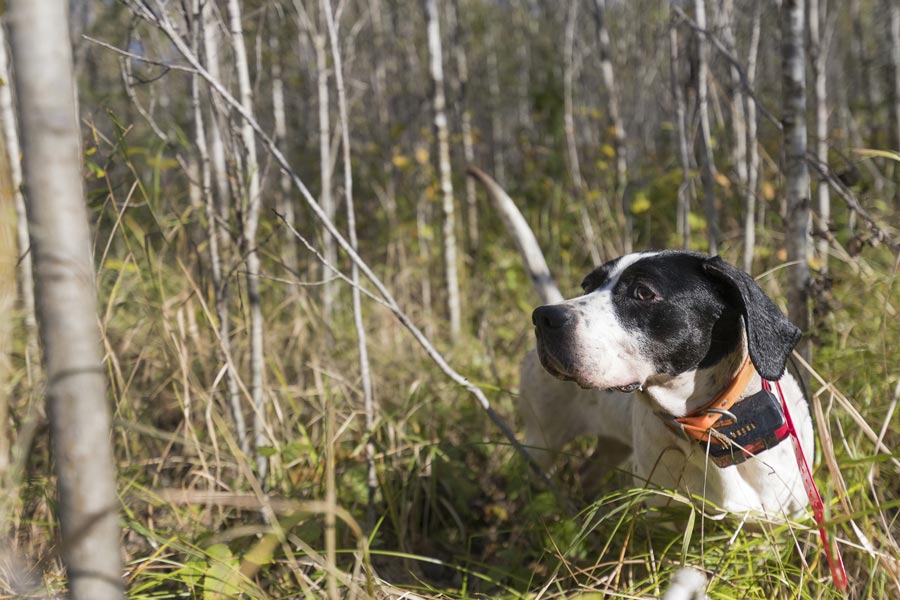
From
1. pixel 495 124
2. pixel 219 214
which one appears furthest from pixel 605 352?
pixel 495 124

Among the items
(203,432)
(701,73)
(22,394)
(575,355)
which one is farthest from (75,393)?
(701,73)

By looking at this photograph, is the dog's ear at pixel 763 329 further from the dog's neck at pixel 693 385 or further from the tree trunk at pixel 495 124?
the tree trunk at pixel 495 124

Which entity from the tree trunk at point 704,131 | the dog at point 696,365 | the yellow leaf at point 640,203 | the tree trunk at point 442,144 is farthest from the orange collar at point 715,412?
the yellow leaf at point 640,203

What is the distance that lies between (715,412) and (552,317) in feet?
1.67

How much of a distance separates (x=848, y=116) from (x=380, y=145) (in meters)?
4.73

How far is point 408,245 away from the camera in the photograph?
5320 mm

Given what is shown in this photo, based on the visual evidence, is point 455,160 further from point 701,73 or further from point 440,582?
point 440,582

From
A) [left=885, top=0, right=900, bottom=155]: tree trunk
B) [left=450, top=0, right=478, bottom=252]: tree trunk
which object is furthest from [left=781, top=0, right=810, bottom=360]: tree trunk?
[left=885, top=0, right=900, bottom=155]: tree trunk

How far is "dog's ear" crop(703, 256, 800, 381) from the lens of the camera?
1.84 metres

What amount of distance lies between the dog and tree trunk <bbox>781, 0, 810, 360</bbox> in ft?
1.93

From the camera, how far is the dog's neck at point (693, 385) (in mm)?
2021

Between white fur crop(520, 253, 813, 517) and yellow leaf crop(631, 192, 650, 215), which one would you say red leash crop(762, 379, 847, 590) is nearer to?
white fur crop(520, 253, 813, 517)

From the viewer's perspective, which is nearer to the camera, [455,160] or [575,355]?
[575,355]

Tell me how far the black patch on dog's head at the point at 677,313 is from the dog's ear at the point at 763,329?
79 mm
